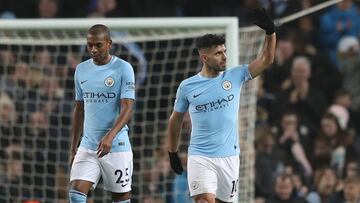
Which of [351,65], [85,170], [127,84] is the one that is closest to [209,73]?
[127,84]

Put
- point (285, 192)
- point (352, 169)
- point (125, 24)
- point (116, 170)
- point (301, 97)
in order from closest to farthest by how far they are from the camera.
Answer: point (116, 170) → point (125, 24) → point (285, 192) → point (352, 169) → point (301, 97)

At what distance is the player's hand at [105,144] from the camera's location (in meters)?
9.14

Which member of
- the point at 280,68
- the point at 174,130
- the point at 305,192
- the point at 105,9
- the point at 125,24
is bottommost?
the point at 305,192

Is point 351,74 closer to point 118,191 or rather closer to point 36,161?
point 36,161

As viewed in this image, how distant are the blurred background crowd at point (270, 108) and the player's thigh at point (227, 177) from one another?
10.9ft

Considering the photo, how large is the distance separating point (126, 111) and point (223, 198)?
3.52 ft

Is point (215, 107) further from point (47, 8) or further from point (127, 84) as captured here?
point (47, 8)

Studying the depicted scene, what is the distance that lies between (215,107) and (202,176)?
1.77 ft

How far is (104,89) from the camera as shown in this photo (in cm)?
947

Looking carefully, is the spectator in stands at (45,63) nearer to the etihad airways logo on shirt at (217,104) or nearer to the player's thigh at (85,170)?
the player's thigh at (85,170)

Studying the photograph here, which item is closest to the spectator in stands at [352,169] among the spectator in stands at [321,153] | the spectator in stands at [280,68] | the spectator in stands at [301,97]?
the spectator in stands at [321,153]

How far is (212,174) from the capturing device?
947cm

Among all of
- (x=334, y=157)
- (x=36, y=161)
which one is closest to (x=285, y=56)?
(x=334, y=157)

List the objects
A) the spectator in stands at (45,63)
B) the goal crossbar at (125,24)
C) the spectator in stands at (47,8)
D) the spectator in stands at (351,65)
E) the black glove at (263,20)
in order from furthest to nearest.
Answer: the spectator in stands at (47,8)
the spectator in stands at (351,65)
the spectator in stands at (45,63)
the goal crossbar at (125,24)
the black glove at (263,20)
